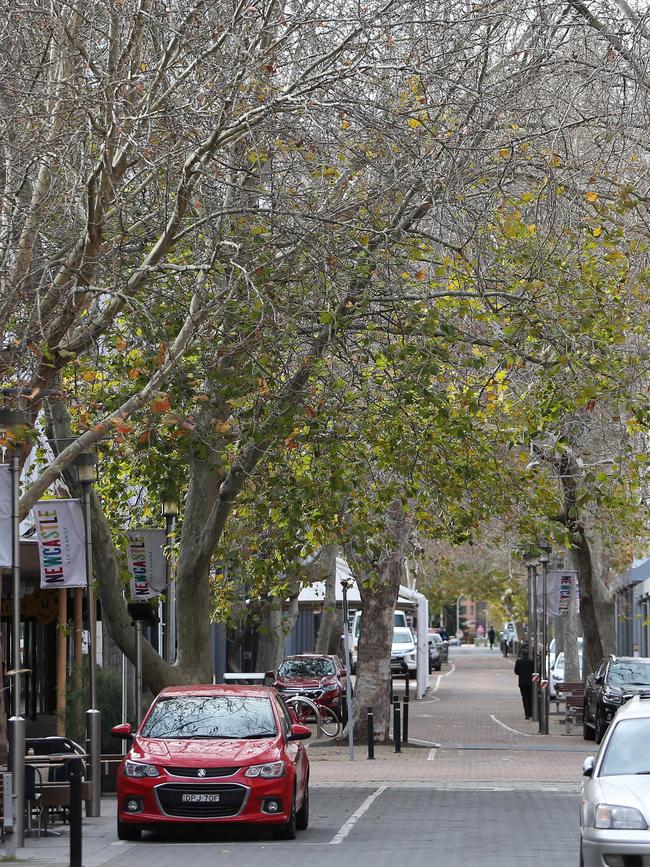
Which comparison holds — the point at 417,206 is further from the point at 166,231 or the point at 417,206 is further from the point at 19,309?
the point at 19,309

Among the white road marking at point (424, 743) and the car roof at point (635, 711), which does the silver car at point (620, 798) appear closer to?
the car roof at point (635, 711)

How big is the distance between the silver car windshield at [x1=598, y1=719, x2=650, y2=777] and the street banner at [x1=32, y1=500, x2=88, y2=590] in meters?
7.13

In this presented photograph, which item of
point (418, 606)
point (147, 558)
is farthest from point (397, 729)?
point (418, 606)

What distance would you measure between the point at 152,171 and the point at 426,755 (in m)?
15.4

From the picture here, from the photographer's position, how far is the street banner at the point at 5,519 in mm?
13406

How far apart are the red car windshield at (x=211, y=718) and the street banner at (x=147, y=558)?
511 cm

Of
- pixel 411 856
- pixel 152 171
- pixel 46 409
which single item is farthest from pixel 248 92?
pixel 411 856

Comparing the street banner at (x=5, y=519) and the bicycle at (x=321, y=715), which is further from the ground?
the street banner at (x=5, y=519)

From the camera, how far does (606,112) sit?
15.2 metres

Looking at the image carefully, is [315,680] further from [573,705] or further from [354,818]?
[354,818]

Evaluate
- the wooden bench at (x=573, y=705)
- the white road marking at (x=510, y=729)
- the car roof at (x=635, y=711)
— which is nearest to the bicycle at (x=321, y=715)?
the white road marking at (x=510, y=729)

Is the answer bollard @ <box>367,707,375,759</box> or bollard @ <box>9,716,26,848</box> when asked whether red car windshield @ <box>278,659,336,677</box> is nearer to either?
bollard @ <box>367,707,375,759</box>

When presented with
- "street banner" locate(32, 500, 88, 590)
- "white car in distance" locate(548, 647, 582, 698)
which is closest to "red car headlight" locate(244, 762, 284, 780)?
"street banner" locate(32, 500, 88, 590)

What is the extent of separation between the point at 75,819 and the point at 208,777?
228 cm
